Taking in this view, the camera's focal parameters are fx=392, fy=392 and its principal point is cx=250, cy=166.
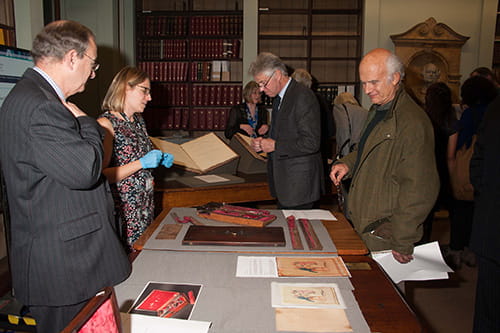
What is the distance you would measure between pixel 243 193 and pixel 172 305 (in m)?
1.79

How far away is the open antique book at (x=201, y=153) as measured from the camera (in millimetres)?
3074

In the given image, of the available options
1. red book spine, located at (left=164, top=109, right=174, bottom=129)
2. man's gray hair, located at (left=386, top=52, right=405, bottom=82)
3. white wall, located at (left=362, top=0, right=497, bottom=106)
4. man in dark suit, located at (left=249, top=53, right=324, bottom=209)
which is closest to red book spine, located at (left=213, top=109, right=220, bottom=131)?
red book spine, located at (left=164, top=109, right=174, bottom=129)

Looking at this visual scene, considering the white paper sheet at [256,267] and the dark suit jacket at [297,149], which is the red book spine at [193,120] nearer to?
the dark suit jacket at [297,149]

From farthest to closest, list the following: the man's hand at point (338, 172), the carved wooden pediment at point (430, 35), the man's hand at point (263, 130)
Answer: the carved wooden pediment at point (430, 35)
the man's hand at point (263, 130)
the man's hand at point (338, 172)

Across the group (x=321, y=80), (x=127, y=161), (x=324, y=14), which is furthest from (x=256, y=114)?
(x=127, y=161)

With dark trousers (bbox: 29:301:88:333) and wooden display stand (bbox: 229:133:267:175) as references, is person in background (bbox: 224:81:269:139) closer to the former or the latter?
wooden display stand (bbox: 229:133:267:175)

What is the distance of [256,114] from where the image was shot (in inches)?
193

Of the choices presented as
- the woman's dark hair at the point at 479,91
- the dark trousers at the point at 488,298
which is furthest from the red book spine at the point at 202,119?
the dark trousers at the point at 488,298

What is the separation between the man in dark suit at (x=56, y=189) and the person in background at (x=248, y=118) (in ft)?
11.4

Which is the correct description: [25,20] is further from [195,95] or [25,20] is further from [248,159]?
[195,95]

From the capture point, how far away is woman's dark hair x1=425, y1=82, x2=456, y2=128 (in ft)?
10.4

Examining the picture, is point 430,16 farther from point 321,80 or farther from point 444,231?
point 444,231

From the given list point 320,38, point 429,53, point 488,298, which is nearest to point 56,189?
point 488,298

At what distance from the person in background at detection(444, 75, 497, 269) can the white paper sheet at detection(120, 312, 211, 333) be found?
2856mm
